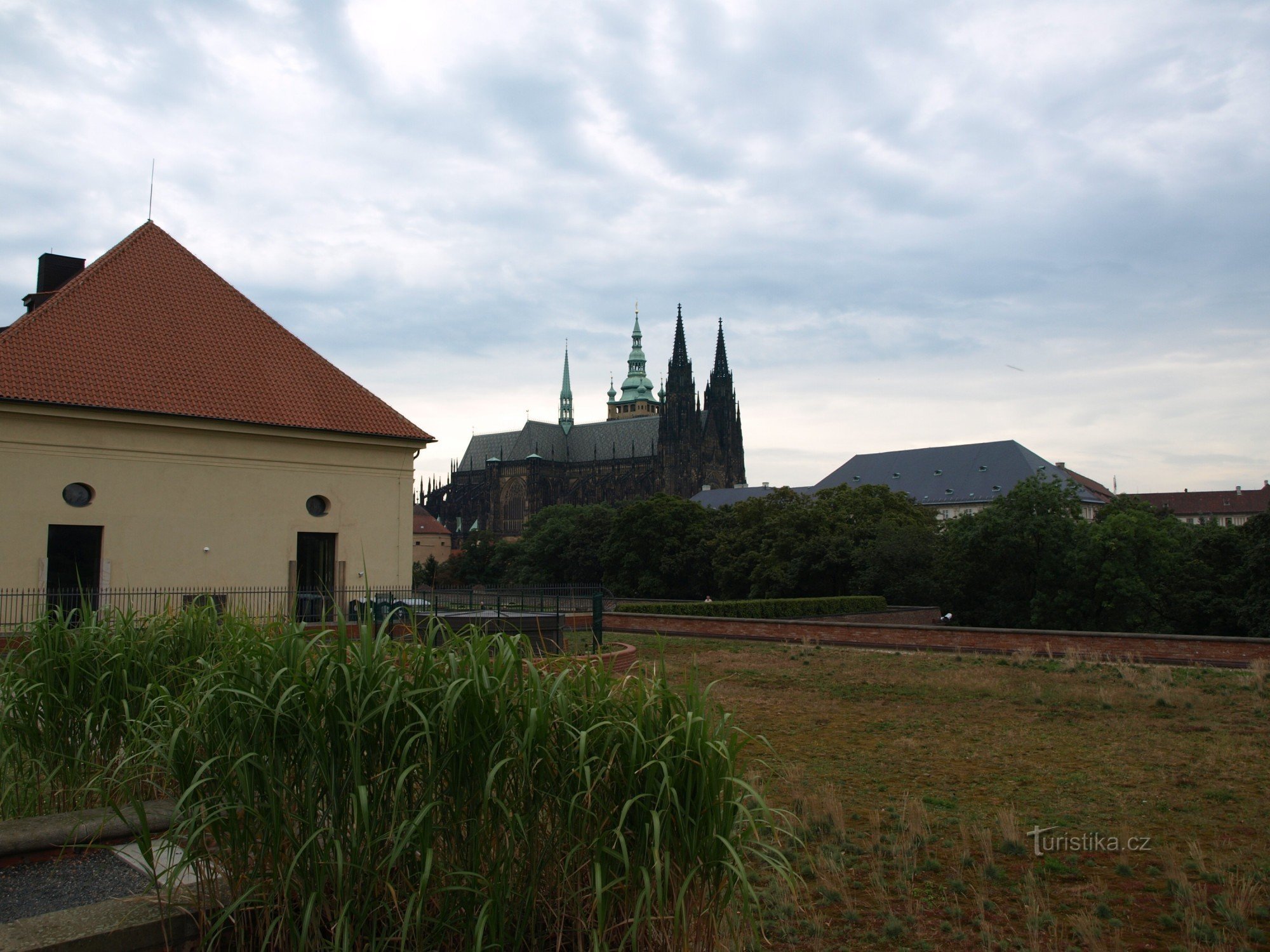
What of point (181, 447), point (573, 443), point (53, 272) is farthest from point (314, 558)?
point (573, 443)

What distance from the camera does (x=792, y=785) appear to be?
9.34 metres

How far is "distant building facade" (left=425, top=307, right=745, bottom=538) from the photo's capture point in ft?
436

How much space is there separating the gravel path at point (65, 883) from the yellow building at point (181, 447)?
15561mm

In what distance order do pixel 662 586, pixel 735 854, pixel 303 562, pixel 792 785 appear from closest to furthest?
pixel 735 854
pixel 792 785
pixel 303 562
pixel 662 586

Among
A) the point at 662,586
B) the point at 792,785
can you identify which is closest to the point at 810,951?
the point at 792,785

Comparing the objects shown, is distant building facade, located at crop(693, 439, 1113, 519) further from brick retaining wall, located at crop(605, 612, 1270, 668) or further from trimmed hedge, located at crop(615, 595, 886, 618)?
brick retaining wall, located at crop(605, 612, 1270, 668)

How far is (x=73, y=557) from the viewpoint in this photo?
19859 mm

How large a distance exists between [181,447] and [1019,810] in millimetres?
18305

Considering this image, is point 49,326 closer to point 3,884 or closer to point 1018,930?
point 3,884

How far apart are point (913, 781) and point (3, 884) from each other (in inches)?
300

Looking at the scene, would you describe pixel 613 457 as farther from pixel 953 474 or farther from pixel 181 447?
pixel 181 447

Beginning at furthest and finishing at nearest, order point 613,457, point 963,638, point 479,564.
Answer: point 613,457
point 479,564
point 963,638

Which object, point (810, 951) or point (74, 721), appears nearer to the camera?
point (810, 951)

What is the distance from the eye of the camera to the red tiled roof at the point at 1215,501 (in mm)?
121938
